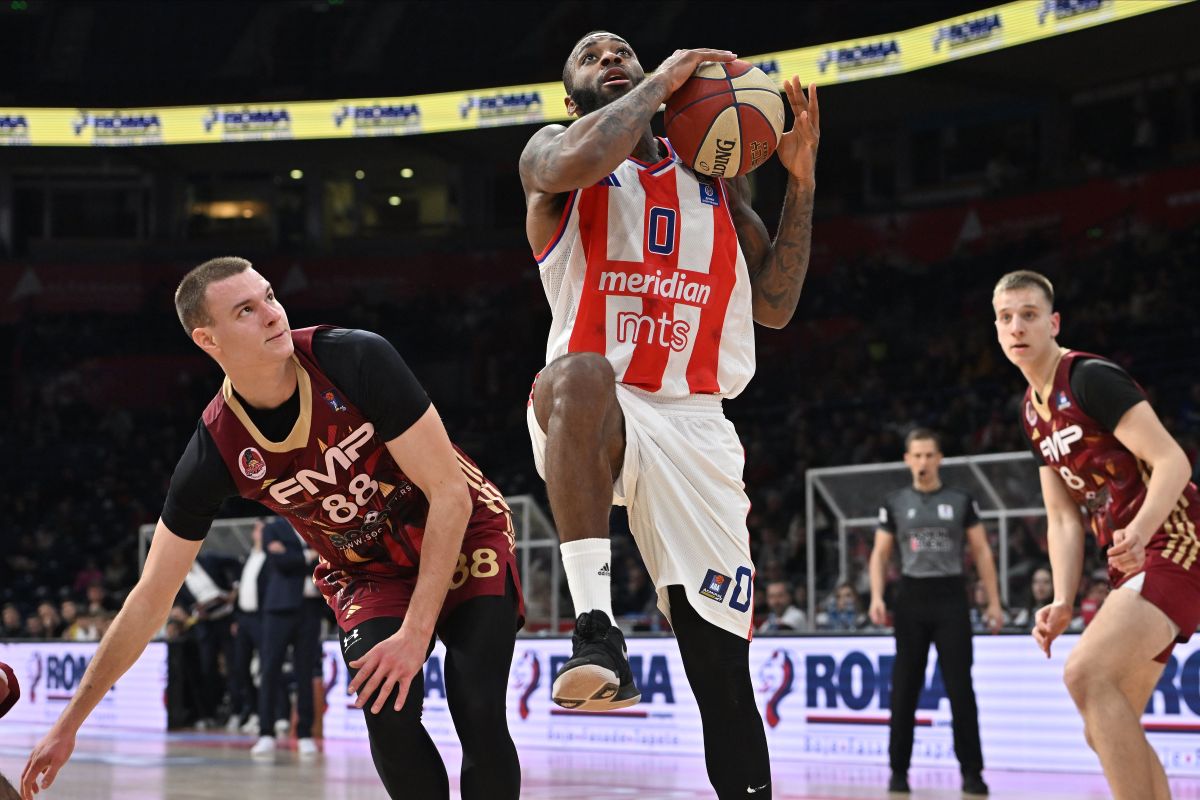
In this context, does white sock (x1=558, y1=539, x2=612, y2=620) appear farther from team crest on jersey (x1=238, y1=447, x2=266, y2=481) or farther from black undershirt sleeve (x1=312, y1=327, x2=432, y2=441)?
team crest on jersey (x1=238, y1=447, x2=266, y2=481)

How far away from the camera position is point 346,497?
409cm

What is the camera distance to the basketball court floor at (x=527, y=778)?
26.9 feet

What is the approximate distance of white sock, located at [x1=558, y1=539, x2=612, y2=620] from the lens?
3.82 metres

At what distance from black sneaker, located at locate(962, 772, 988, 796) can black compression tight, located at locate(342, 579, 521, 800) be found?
Result: 502 centimetres

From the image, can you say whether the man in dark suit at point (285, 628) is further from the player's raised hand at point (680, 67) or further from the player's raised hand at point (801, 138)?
the player's raised hand at point (680, 67)

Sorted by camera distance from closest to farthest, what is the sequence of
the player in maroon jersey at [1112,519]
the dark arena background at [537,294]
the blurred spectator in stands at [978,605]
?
the player in maroon jersey at [1112,519], the dark arena background at [537,294], the blurred spectator in stands at [978,605]

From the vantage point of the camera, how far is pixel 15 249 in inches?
1180

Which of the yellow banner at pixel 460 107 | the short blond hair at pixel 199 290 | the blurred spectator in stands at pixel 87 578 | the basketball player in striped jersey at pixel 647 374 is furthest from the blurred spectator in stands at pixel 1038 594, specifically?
the blurred spectator in stands at pixel 87 578

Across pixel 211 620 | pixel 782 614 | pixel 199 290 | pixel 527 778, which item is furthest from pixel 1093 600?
pixel 199 290

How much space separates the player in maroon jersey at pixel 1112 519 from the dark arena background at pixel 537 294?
3.84m

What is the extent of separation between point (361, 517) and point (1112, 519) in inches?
110

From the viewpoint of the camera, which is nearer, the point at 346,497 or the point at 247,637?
the point at 346,497

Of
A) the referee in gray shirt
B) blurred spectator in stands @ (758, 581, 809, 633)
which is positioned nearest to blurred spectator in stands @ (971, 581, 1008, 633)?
blurred spectator in stands @ (758, 581, 809, 633)

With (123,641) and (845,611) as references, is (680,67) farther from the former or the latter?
(845,611)
